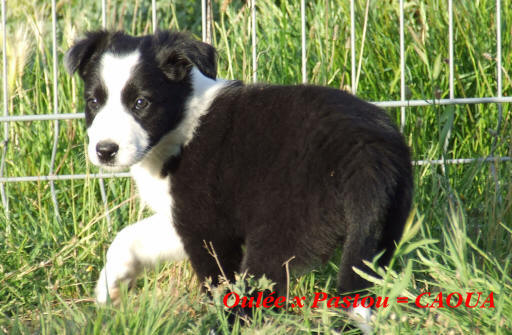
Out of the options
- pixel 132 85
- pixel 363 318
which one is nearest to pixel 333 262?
pixel 363 318

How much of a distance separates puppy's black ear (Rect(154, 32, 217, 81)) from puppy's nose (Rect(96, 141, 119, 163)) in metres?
0.52

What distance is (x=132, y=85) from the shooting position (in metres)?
3.01

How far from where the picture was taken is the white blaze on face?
2859mm

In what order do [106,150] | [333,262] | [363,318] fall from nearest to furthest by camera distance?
[363,318]
[106,150]
[333,262]

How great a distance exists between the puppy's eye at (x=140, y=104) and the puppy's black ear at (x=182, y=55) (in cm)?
21

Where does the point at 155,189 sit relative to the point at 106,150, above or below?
below

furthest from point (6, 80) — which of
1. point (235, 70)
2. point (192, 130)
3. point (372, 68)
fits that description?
point (372, 68)

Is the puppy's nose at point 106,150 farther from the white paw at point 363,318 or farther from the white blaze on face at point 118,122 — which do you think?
the white paw at point 363,318

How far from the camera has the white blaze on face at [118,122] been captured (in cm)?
286

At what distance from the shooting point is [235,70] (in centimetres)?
441

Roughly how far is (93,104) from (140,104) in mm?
229

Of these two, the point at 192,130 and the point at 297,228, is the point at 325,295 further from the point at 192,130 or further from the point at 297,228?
the point at 192,130

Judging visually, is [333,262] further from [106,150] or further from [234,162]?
[106,150]
